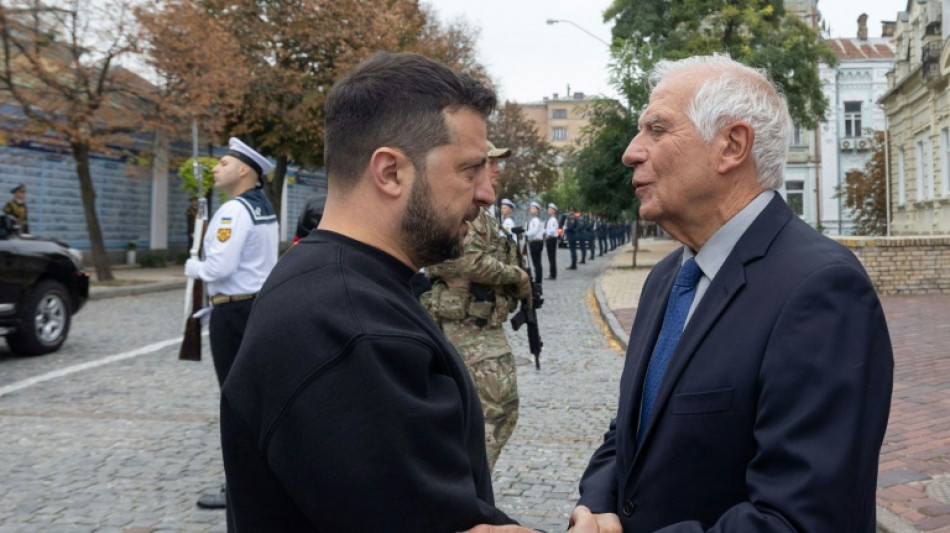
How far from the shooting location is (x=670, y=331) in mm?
2139

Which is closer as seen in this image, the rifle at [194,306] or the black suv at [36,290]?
the rifle at [194,306]

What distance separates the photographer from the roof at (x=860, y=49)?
5366 centimetres

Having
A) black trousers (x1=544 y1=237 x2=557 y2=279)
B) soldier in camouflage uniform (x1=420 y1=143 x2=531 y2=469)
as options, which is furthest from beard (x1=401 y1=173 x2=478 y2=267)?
black trousers (x1=544 y1=237 x2=557 y2=279)

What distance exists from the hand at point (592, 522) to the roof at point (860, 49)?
55.9 meters

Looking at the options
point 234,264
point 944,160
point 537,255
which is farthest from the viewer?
point 944,160

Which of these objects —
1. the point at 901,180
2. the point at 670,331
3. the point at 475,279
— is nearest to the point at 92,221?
the point at 475,279

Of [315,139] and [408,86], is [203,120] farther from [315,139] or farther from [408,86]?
[408,86]

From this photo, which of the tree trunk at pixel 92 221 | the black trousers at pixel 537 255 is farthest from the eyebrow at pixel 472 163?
the tree trunk at pixel 92 221

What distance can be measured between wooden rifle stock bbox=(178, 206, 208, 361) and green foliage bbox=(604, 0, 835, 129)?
20.3 meters

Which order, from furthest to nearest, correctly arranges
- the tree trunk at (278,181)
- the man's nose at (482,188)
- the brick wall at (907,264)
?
the tree trunk at (278,181)
the brick wall at (907,264)
the man's nose at (482,188)

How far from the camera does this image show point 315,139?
27688 mm

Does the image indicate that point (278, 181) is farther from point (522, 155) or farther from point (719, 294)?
point (522, 155)

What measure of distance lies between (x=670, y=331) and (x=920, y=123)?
3614cm

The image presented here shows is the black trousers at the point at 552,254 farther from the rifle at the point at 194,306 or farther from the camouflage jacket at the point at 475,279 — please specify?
the camouflage jacket at the point at 475,279
